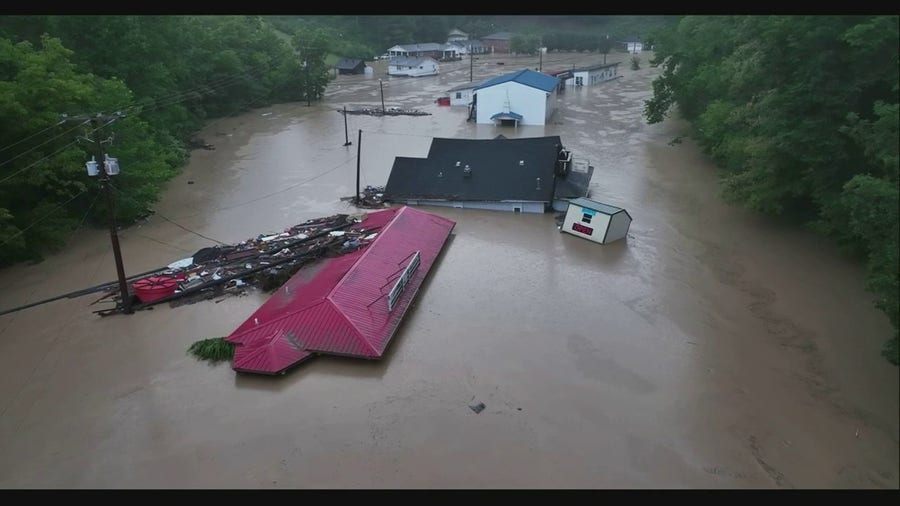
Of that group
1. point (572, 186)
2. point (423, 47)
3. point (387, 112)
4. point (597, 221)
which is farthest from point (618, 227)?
point (423, 47)

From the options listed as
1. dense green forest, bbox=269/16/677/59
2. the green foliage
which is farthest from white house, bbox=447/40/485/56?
the green foliage

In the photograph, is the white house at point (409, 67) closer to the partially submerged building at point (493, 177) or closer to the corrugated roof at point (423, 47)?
the corrugated roof at point (423, 47)

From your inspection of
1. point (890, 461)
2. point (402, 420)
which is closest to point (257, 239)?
point (402, 420)

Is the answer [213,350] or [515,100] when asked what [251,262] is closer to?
[213,350]

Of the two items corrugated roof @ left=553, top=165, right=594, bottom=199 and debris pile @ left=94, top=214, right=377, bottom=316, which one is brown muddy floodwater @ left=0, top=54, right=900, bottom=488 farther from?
corrugated roof @ left=553, top=165, right=594, bottom=199

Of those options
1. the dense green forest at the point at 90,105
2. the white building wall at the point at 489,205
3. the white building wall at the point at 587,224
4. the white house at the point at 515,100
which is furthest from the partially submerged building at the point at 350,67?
the white building wall at the point at 587,224

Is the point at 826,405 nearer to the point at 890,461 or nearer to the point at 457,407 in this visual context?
the point at 890,461

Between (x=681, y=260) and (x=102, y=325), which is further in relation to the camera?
(x=681, y=260)
